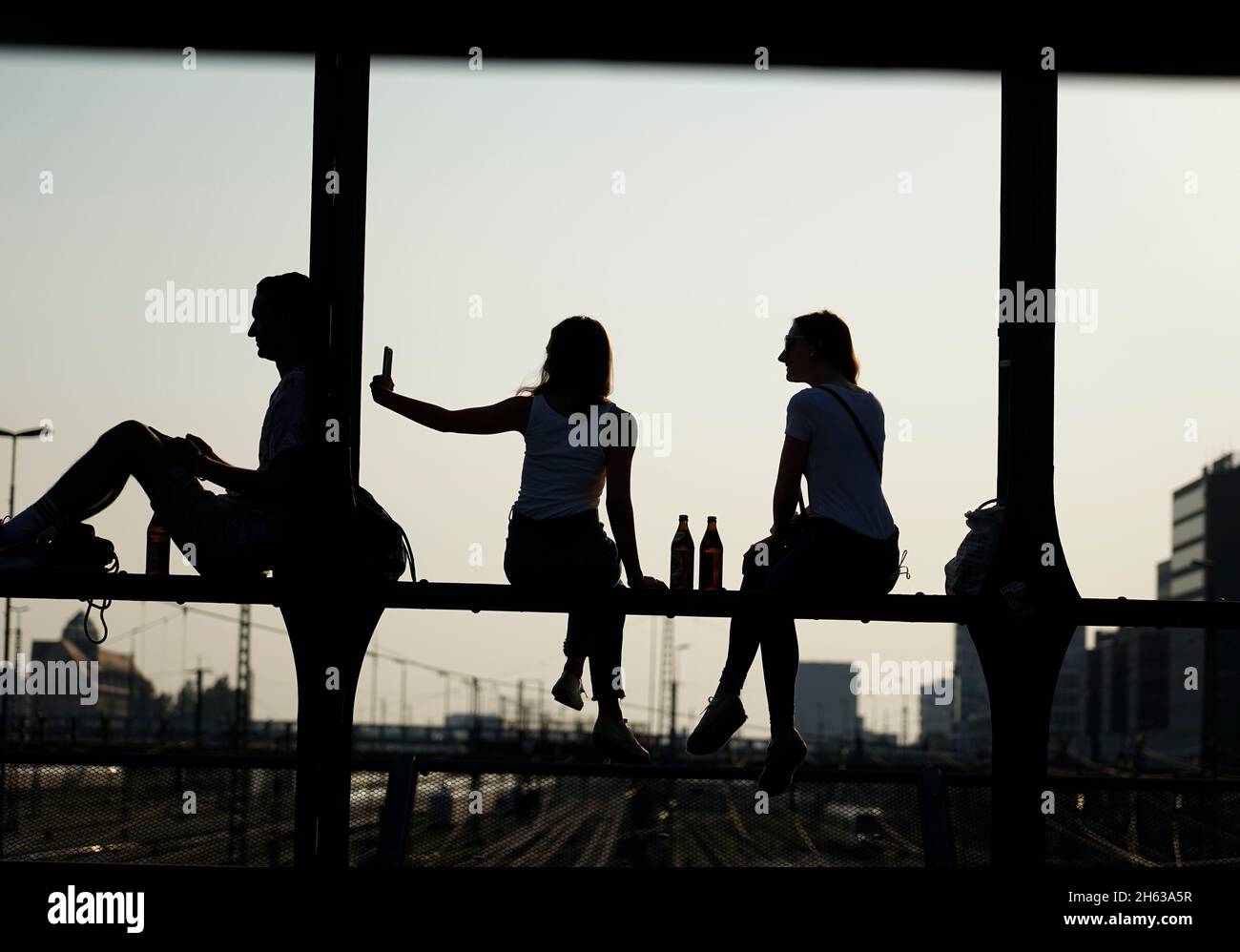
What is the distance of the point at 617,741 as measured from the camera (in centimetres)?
693

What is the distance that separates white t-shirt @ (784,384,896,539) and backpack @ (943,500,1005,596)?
0.30 meters

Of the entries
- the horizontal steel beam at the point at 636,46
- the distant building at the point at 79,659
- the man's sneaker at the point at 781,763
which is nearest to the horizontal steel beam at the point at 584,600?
the man's sneaker at the point at 781,763

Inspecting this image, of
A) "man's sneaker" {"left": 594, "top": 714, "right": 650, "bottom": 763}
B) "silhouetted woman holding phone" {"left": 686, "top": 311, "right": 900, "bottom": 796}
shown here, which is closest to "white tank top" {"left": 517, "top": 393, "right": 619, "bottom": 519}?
"silhouetted woman holding phone" {"left": 686, "top": 311, "right": 900, "bottom": 796}

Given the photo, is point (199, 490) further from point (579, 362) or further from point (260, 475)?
point (579, 362)

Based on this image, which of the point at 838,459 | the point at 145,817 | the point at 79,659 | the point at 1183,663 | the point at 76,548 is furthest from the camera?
the point at 79,659

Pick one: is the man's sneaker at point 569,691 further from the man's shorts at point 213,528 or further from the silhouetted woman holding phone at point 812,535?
the man's shorts at point 213,528

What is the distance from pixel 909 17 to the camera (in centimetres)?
670

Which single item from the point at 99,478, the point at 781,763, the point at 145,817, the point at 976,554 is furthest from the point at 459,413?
the point at 145,817

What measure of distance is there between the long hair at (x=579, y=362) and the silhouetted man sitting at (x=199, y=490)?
3.32ft

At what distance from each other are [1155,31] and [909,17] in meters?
1.01

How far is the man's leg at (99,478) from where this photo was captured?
652 centimetres

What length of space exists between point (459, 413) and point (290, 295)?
823 mm
